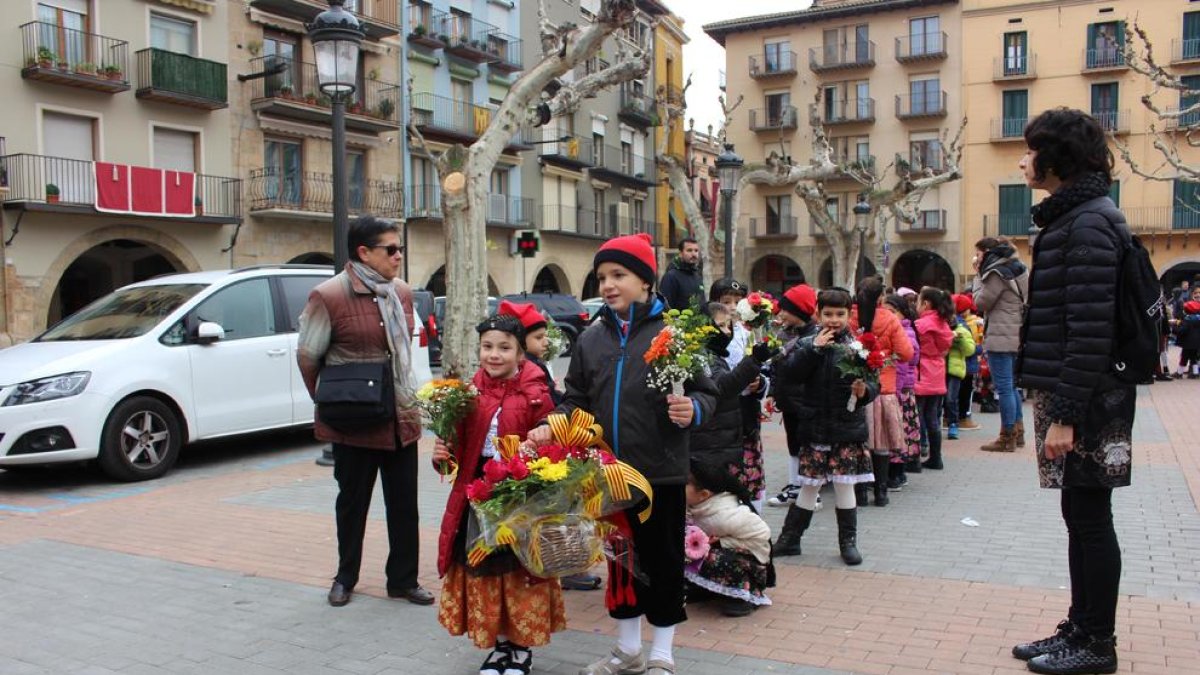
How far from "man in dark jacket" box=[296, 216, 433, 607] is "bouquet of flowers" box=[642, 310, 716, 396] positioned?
1.85 metres

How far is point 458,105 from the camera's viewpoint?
1307 inches

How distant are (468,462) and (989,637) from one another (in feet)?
8.25

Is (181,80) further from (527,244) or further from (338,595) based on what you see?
(338,595)

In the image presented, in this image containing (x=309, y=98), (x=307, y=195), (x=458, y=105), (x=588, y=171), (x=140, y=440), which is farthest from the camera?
(x=588, y=171)

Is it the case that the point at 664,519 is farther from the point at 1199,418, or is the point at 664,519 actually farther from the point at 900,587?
the point at 1199,418

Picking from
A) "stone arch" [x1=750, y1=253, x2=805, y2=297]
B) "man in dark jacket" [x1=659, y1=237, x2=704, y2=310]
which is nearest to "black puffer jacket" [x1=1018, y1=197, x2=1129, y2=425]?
"man in dark jacket" [x1=659, y1=237, x2=704, y2=310]

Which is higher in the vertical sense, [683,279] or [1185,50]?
[1185,50]

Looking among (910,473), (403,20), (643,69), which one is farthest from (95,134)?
(910,473)

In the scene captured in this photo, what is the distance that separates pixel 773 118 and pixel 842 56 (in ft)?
14.0

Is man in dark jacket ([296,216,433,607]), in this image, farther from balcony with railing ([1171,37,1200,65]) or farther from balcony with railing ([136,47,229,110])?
balcony with railing ([1171,37,1200,65])

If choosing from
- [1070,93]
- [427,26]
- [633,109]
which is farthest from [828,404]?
[1070,93]

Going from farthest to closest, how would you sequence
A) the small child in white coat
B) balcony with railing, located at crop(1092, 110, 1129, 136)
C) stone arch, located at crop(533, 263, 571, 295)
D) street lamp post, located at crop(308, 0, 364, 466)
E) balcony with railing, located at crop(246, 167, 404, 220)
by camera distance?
1. balcony with railing, located at crop(1092, 110, 1129, 136)
2. stone arch, located at crop(533, 263, 571, 295)
3. balcony with railing, located at crop(246, 167, 404, 220)
4. street lamp post, located at crop(308, 0, 364, 466)
5. the small child in white coat

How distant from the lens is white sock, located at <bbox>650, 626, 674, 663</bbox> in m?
3.94

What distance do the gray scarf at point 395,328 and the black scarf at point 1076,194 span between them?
320 centimetres
